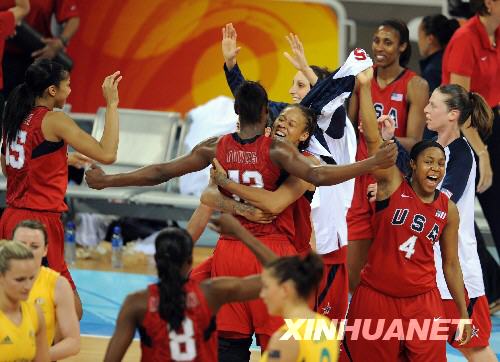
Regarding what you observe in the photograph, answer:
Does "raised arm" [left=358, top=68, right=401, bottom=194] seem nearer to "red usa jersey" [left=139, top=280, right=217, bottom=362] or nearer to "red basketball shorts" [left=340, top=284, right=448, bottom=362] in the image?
"red basketball shorts" [left=340, top=284, right=448, bottom=362]

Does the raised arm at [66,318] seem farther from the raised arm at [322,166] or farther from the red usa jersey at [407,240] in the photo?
the red usa jersey at [407,240]

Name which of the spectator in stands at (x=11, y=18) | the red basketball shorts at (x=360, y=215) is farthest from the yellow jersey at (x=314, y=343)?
the spectator in stands at (x=11, y=18)

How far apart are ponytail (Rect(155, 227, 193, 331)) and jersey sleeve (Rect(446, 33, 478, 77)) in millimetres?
4367

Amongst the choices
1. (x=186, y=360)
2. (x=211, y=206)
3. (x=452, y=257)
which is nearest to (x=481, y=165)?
(x=452, y=257)

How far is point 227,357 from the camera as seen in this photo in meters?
6.29

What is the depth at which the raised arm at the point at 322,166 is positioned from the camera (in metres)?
5.88

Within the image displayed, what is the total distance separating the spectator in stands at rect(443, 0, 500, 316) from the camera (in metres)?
8.97

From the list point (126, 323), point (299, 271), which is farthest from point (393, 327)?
point (126, 323)

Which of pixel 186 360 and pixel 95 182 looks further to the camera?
pixel 95 182

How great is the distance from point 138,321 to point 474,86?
4849 millimetres

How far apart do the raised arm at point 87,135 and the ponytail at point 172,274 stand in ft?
5.36

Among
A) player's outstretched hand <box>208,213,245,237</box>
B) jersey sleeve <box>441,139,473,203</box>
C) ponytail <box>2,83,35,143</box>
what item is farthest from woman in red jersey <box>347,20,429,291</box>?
player's outstretched hand <box>208,213,245,237</box>

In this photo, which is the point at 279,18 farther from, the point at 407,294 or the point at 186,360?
the point at 186,360

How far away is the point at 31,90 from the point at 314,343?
254cm
